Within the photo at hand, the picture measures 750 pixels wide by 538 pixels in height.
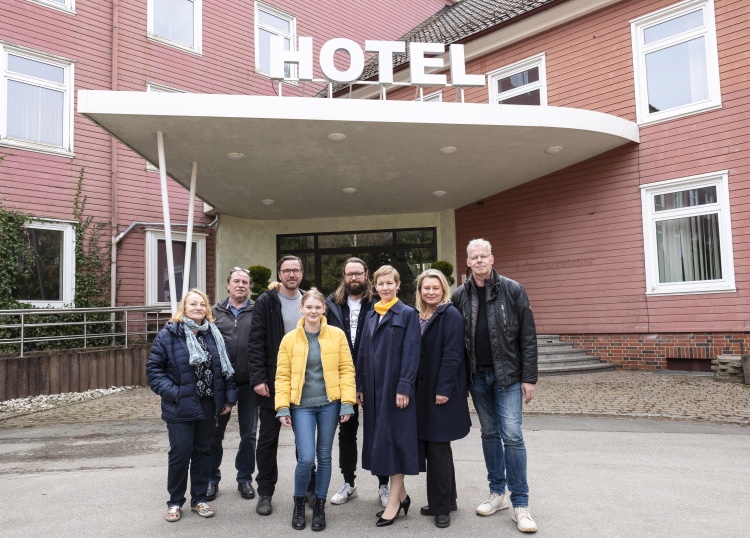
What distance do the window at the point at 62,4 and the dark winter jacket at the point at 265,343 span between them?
11841 millimetres

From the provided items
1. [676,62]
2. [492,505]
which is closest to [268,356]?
[492,505]

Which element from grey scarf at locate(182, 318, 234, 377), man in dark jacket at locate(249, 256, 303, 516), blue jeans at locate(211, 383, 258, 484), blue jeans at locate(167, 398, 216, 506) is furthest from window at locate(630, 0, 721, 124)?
blue jeans at locate(167, 398, 216, 506)

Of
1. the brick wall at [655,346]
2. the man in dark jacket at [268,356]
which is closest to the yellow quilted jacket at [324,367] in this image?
the man in dark jacket at [268,356]

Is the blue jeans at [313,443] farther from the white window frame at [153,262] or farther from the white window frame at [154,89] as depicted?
the white window frame at [154,89]

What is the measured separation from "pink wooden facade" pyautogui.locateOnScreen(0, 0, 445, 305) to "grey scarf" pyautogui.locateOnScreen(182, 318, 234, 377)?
1004cm

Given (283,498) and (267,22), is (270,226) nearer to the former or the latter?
(267,22)

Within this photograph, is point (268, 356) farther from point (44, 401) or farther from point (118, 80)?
point (118, 80)

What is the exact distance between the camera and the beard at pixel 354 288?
448 cm

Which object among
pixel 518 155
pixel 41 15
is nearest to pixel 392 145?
pixel 518 155

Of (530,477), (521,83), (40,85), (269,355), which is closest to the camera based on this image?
(269,355)

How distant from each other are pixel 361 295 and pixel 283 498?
1.54 m

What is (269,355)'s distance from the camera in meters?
4.32

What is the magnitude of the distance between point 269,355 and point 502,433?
1.63m

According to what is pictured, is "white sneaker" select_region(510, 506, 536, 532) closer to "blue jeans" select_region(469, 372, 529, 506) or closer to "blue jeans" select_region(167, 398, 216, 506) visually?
"blue jeans" select_region(469, 372, 529, 506)
